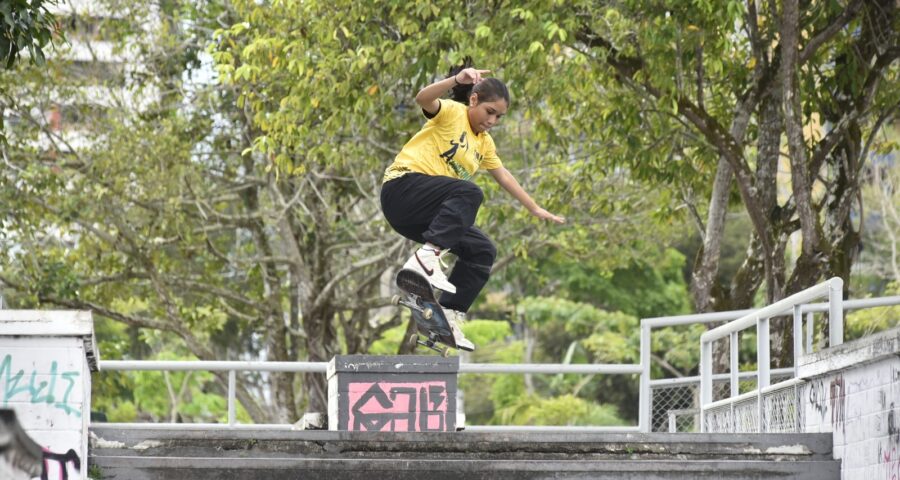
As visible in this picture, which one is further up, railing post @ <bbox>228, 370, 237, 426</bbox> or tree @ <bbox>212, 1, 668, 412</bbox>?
tree @ <bbox>212, 1, 668, 412</bbox>

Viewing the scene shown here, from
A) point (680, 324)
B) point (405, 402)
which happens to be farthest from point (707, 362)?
point (405, 402)

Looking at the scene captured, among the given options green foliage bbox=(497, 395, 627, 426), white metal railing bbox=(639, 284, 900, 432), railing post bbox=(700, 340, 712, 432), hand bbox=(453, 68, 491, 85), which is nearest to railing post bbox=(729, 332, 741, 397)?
white metal railing bbox=(639, 284, 900, 432)

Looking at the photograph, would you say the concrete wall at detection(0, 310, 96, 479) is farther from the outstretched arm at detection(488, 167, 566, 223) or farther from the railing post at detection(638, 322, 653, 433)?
the railing post at detection(638, 322, 653, 433)

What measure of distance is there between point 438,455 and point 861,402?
2053 mm

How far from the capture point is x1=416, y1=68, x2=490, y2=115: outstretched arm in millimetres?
7602

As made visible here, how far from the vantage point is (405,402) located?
8266mm

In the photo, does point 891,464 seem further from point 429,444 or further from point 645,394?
point 645,394

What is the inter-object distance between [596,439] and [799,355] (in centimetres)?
152

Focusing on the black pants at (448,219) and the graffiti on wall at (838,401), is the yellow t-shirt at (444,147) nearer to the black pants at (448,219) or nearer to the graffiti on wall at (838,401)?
the black pants at (448,219)

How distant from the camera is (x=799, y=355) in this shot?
7.80 m

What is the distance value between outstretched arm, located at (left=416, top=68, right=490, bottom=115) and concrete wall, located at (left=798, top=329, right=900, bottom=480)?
2315mm

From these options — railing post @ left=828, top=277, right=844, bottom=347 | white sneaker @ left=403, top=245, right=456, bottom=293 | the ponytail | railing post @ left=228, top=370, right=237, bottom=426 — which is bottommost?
railing post @ left=228, top=370, right=237, bottom=426

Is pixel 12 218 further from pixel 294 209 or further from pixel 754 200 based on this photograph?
pixel 754 200

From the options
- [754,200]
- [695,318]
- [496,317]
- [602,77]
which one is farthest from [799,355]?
[496,317]
